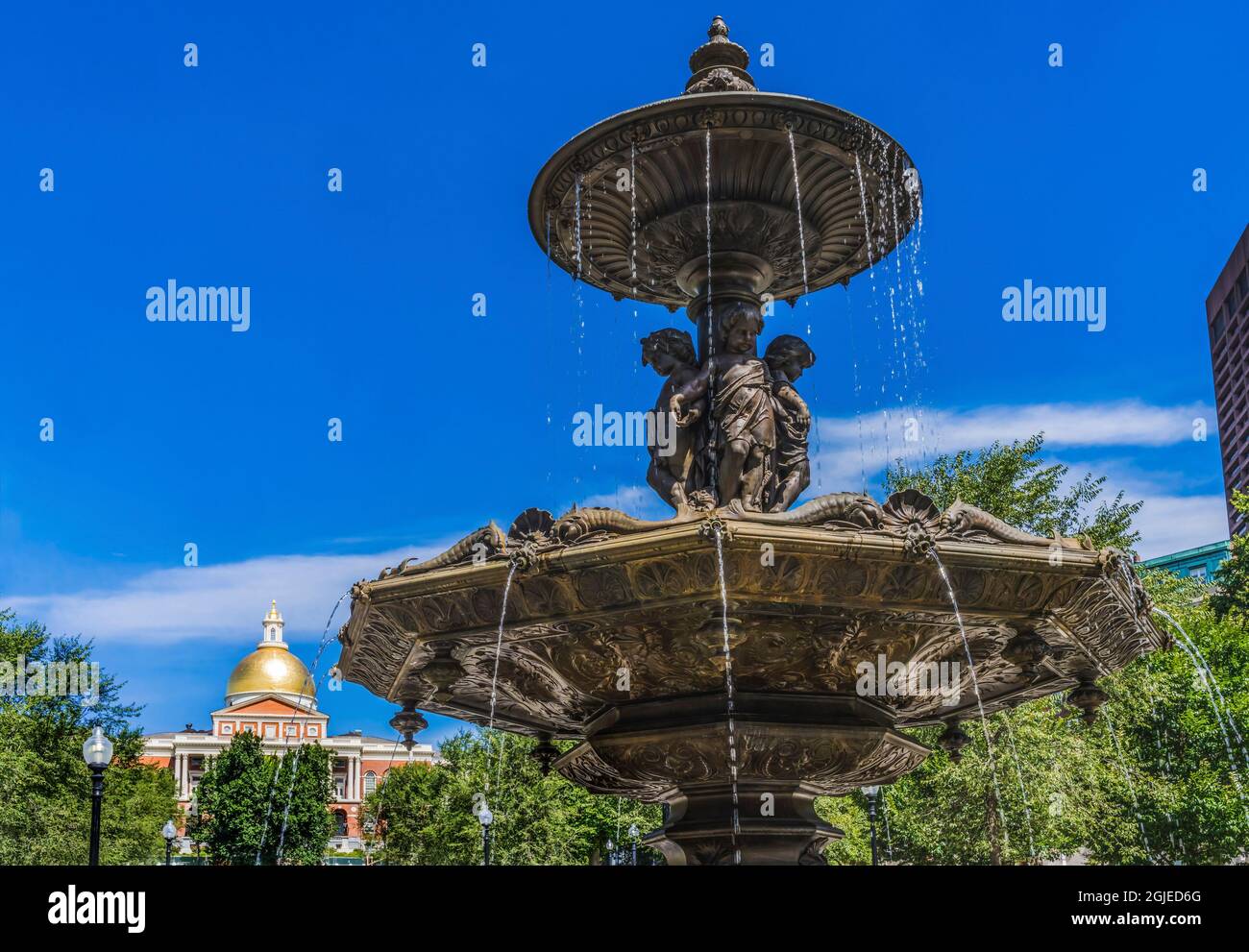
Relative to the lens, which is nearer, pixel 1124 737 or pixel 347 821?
pixel 1124 737

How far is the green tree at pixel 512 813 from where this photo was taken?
1407 inches

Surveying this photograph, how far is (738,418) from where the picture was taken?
28.2 feet

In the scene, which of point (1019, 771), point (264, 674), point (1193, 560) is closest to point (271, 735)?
point (264, 674)

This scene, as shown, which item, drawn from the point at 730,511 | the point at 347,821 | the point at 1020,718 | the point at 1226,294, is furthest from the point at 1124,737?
the point at 347,821

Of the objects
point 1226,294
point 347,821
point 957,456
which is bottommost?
point 347,821

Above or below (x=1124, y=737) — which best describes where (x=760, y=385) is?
above

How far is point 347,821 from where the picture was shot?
385ft

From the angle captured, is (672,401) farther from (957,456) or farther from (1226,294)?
(1226,294)

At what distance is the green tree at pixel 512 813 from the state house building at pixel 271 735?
71067mm

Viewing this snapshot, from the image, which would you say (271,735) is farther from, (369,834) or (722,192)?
(722,192)

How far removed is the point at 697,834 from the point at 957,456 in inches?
990

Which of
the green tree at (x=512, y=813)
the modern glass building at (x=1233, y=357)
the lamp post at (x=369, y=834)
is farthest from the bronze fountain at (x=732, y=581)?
the modern glass building at (x=1233, y=357)

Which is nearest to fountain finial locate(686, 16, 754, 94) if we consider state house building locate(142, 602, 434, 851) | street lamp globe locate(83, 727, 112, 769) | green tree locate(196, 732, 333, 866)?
street lamp globe locate(83, 727, 112, 769)

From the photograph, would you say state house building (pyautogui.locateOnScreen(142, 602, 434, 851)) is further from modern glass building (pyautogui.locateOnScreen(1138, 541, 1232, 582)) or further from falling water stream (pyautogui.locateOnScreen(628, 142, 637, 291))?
falling water stream (pyautogui.locateOnScreen(628, 142, 637, 291))
